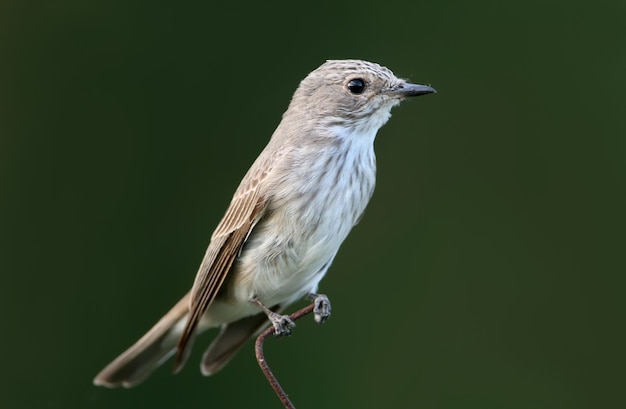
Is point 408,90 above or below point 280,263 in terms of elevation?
above

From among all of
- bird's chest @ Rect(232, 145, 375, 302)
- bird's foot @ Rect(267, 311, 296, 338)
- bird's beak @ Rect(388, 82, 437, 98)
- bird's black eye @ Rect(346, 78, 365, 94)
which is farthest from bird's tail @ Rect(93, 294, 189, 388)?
bird's beak @ Rect(388, 82, 437, 98)

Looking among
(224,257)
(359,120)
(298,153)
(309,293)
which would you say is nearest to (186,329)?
(224,257)

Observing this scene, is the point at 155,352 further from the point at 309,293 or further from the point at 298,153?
the point at 298,153

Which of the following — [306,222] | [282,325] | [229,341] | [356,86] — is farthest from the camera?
[229,341]

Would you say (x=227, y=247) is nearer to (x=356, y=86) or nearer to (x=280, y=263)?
(x=280, y=263)

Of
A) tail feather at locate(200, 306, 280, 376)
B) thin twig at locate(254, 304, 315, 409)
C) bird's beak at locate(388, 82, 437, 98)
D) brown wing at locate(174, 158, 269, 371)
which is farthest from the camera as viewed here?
tail feather at locate(200, 306, 280, 376)

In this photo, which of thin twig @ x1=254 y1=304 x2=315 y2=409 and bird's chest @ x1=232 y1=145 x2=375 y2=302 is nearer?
thin twig @ x1=254 y1=304 x2=315 y2=409

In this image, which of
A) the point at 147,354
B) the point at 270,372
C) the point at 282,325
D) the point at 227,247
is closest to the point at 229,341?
the point at 147,354

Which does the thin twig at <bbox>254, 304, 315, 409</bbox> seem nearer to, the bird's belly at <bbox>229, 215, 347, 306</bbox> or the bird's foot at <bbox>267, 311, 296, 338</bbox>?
the bird's foot at <bbox>267, 311, 296, 338</bbox>
